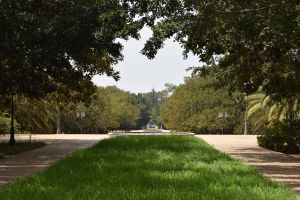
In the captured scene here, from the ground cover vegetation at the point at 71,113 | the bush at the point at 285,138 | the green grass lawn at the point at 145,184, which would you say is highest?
the ground cover vegetation at the point at 71,113

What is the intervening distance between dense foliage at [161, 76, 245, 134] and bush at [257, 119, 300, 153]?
36044mm

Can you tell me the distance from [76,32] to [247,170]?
7.91m

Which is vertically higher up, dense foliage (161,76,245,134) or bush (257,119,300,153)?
dense foliage (161,76,245,134)

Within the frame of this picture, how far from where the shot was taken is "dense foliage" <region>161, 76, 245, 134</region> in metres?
66.9

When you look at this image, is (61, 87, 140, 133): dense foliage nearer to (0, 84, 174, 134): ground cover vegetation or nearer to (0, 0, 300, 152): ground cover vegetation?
(0, 84, 174, 134): ground cover vegetation

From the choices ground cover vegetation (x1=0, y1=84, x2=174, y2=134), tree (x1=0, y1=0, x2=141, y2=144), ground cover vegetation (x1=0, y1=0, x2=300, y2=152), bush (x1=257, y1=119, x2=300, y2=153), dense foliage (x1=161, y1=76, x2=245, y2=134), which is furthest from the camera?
dense foliage (x1=161, y1=76, x2=245, y2=134)

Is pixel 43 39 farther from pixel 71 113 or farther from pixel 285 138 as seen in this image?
pixel 71 113

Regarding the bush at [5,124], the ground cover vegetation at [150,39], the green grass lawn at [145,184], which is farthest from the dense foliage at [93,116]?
the green grass lawn at [145,184]

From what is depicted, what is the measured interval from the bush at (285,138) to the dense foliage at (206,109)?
1419 inches

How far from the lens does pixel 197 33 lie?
16.7m

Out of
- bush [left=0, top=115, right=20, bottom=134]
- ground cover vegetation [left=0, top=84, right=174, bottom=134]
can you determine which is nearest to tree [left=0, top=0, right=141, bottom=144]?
ground cover vegetation [left=0, top=84, right=174, bottom=134]

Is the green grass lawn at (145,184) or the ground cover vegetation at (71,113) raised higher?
the ground cover vegetation at (71,113)

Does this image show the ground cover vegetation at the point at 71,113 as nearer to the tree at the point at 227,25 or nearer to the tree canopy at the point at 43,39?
the tree canopy at the point at 43,39

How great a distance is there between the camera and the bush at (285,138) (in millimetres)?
25578
